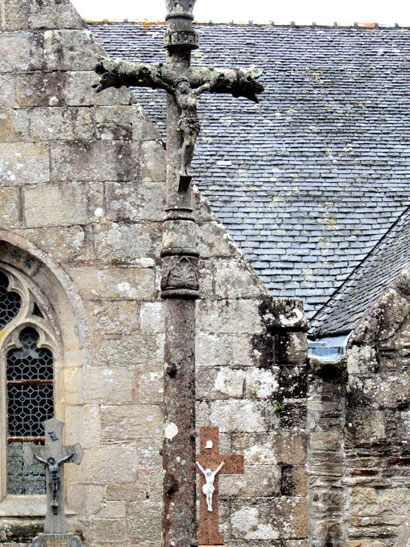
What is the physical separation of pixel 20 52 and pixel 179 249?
3.09 metres

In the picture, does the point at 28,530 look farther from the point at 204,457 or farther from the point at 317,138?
the point at 317,138

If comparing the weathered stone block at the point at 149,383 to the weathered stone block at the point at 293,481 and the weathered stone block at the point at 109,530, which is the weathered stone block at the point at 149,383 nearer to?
the weathered stone block at the point at 109,530

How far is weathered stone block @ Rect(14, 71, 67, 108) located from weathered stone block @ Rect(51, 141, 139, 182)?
36cm

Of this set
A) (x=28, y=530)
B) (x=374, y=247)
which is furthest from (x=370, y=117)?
(x=28, y=530)

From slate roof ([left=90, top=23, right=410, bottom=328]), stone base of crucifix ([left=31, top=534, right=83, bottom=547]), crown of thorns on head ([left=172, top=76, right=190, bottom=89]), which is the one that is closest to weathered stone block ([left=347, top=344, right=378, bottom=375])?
slate roof ([left=90, top=23, right=410, bottom=328])

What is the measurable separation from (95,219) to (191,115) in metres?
2.36

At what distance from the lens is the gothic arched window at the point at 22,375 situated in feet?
26.8

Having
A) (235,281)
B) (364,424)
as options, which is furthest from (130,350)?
(364,424)

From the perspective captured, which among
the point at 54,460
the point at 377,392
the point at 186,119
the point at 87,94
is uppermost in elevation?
the point at 87,94

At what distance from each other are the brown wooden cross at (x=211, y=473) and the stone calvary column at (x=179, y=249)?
209 cm

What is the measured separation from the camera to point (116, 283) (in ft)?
26.2

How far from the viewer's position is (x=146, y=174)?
8.08 m

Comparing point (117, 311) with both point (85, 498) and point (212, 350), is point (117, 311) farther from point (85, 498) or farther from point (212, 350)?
point (85, 498)

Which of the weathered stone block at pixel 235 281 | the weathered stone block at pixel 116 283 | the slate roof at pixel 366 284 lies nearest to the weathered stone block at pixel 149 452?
the weathered stone block at pixel 116 283
